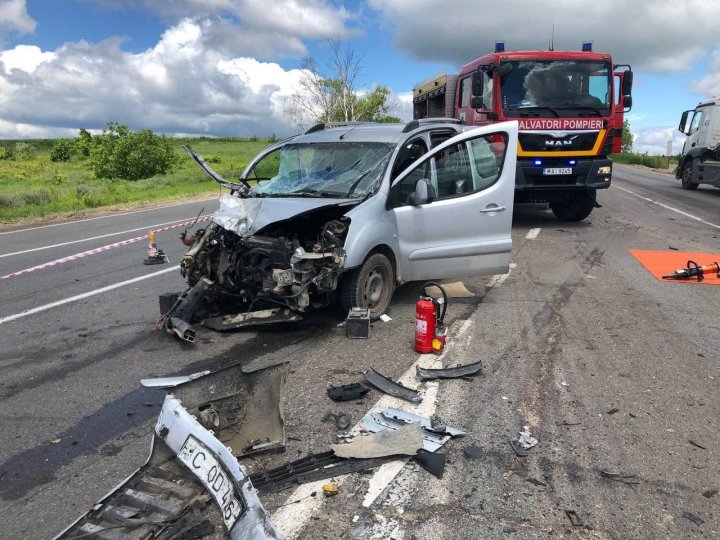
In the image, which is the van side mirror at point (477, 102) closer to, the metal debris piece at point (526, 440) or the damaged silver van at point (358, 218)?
the damaged silver van at point (358, 218)

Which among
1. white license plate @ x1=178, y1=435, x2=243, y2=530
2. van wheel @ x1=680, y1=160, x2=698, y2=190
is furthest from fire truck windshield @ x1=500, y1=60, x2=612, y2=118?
van wheel @ x1=680, y1=160, x2=698, y2=190

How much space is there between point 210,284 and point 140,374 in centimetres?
115

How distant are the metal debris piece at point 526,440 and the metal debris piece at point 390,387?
761mm

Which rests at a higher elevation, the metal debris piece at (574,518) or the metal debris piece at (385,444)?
the metal debris piece at (385,444)

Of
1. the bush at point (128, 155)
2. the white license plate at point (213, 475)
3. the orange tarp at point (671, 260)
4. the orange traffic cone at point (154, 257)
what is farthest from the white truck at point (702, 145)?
the bush at point (128, 155)

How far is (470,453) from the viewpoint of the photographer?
330cm

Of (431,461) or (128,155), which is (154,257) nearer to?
(431,461)

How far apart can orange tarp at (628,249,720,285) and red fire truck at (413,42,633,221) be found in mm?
2325

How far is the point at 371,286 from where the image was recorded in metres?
5.72

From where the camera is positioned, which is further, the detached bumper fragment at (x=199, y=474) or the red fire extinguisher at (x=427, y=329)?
the red fire extinguisher at (x=427, y=329)

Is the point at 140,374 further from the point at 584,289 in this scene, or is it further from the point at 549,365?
the point at 584,289

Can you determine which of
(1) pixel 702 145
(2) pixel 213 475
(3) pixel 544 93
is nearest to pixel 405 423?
(2) pixel 213 475

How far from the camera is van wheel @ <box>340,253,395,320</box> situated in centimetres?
546

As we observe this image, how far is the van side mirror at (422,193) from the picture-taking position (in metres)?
5.66
